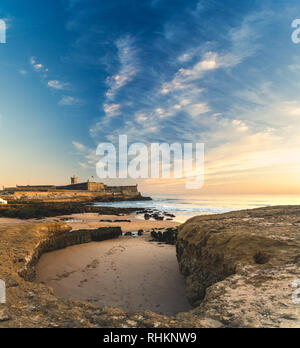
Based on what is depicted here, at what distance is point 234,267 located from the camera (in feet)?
12.2

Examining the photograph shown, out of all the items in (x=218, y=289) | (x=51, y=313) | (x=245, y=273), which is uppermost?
(x=245, y=273)

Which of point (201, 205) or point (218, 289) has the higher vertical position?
point (218, 289)

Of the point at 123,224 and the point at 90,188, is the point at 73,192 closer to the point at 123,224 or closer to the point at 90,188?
the point at 90,188

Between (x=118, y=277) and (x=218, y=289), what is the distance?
4.37 metres

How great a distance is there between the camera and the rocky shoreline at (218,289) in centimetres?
238

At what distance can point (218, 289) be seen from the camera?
313 centimetres

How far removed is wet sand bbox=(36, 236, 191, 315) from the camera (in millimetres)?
5105

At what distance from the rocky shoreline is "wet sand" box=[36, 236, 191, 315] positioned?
0.82 m

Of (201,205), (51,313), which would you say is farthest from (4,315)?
(201,205)

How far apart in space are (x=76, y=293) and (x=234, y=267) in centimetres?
438
